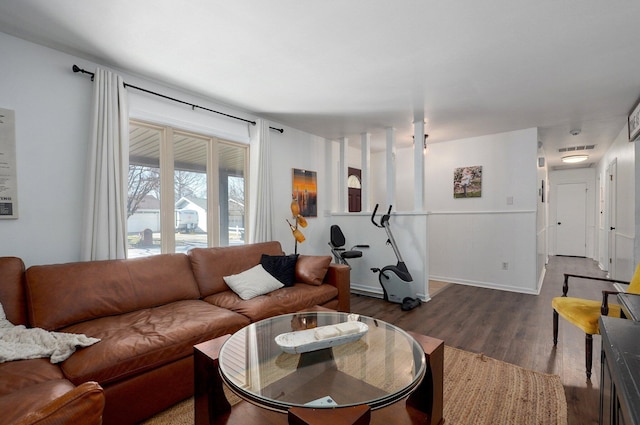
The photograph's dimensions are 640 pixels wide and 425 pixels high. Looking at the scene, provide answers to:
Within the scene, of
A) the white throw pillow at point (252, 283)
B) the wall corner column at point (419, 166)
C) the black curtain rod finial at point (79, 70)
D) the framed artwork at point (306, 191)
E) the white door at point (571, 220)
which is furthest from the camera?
the white door at point (571, 220)

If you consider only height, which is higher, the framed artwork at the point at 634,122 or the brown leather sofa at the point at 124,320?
the framed artwork at the point at 634,122

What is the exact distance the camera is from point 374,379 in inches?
52.3

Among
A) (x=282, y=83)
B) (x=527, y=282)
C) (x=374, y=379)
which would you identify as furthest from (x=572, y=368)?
(x=282, y=83)

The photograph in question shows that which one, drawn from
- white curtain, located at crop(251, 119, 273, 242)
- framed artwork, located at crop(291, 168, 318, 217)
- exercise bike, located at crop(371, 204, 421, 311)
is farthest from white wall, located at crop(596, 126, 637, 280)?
white curtain, located at crop(251, 119, 273, 242)

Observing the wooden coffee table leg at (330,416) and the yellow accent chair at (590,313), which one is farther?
the yellow accent chair at (590,313)

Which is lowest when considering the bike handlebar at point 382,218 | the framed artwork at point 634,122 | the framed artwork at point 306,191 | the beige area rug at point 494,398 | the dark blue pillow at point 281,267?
the beige area rug at point 494,398

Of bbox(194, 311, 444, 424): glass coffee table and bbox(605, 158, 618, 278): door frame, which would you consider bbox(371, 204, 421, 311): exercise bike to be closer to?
bbox(194, 311, 444, 424): glass coffee table

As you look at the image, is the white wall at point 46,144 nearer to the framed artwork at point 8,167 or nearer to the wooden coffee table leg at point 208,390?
the framed artwork at point 8,167

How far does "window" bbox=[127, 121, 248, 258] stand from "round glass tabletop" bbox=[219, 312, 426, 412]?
5.72 ft

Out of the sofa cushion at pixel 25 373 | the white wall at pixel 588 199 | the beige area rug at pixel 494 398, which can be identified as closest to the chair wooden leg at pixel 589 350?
the beige area rug at pixel 494 398

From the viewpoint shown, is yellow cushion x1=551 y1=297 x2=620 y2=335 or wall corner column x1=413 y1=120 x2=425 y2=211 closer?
yellow cushion x1=551 y1=297 x2=620 y2=335

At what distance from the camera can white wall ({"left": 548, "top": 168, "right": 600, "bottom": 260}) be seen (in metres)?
7.19

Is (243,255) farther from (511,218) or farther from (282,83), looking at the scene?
(511,218)

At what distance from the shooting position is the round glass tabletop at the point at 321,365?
119 cm
